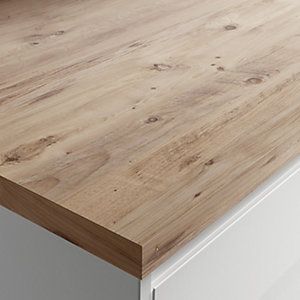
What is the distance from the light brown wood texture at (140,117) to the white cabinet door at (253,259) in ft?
0.18

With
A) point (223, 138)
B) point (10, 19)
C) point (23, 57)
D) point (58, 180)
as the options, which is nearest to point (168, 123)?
point (223, 138)

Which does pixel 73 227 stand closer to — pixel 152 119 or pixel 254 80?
pixel 152 119

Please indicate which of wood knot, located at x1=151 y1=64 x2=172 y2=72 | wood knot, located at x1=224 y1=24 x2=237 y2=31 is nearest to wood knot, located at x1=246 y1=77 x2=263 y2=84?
wood knot, located at x1=151 y1=64 x2=172 y2=72

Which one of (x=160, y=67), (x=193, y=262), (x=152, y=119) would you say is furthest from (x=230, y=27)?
(x=193, y=262)

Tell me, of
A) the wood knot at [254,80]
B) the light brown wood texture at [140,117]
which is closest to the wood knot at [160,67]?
the light brown wood texture at [140,117]

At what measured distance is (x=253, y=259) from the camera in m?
0.83

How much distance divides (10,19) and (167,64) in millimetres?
332

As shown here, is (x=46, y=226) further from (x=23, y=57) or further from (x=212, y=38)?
(x=212, y=38)

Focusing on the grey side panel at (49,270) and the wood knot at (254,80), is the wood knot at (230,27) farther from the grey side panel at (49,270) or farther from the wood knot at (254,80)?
the grey side panel at (49,270)

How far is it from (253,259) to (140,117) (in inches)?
8.6

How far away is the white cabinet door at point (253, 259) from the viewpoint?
0.72 m

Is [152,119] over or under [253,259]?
over

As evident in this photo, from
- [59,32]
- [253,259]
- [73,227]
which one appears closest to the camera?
[73,227]

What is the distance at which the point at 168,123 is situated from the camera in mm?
830
